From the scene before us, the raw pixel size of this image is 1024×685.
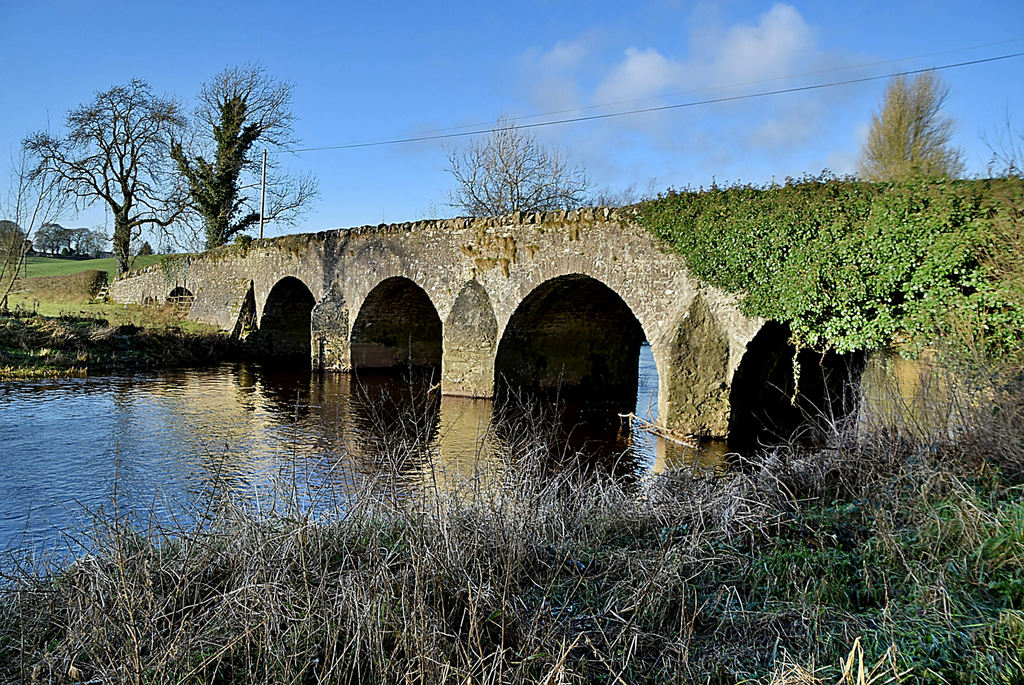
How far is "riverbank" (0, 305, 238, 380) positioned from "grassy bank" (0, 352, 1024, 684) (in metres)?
13.3

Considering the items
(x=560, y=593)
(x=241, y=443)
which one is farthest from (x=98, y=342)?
(x=560, y=593)

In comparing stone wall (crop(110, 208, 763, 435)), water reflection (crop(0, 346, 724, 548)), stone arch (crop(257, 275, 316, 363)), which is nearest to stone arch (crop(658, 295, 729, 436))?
stone wall (crop(110, 208, 763, 435))

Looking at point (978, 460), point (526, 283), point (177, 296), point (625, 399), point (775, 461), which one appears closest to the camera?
point (978, 460)

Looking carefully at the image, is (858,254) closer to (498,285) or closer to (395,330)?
(498,285)

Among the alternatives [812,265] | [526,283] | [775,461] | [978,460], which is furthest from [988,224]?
[526,283]

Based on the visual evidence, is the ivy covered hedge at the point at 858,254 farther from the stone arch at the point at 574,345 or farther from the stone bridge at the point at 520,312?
the stone arch at the point at 574,345

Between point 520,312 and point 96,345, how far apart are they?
35.6ft

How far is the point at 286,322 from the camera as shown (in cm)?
2223

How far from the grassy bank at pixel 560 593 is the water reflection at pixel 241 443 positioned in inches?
23.4

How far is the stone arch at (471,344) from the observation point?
13.8 metres

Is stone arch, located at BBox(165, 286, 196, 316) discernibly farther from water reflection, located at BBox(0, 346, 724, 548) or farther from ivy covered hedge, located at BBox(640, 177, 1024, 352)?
ivy covered hedge, located at BBox(640, 177, 1024, 352)

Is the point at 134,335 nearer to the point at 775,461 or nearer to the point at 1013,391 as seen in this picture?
the point at 775,461

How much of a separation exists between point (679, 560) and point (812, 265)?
6153mm

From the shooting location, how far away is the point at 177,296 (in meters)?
27.2
